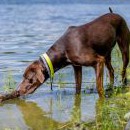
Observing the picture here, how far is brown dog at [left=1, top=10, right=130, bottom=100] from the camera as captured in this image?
8.39m

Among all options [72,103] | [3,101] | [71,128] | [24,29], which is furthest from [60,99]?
[24,29]

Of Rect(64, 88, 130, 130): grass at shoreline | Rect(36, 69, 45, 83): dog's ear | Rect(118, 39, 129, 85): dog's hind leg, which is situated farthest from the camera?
Rect(118, 39, 129, 85): dog's hind leg

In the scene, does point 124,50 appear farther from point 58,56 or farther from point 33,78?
point 33,78

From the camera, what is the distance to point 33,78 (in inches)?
330

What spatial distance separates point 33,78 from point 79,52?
3.07 feet

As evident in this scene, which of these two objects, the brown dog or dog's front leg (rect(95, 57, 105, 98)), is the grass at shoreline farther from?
the brown dog

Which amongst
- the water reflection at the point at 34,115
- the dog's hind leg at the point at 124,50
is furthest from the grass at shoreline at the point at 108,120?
the dog's hind leg at the point at 124,50

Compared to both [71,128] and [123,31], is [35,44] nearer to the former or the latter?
[123,31]

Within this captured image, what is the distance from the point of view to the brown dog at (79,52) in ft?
27.5

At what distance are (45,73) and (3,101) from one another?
886 millimetres

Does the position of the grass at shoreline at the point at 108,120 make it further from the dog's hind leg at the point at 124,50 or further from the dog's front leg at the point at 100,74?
the dog's hind leg at the point at 124,50

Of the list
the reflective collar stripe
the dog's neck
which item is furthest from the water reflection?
the dog's neck

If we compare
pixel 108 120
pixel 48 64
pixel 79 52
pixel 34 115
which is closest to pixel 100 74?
pixel 79 52

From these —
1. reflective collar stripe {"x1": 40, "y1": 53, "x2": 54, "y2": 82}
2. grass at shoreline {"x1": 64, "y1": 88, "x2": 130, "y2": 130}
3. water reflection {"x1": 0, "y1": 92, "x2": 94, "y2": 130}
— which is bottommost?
water reflection {"x1": 0, "y1": 92, "x2": 94, "y2": 130}
